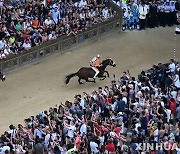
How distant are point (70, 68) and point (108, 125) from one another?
11114mm

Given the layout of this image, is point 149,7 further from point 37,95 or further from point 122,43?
point 37,95

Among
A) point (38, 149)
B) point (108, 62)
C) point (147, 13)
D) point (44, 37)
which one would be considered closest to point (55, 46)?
point (44, 37)

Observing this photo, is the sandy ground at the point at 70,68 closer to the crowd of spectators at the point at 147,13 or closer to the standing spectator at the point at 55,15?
the crowd of spectators at the point at 147,13

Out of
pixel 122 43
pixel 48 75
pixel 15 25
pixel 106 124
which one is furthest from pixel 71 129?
pixel 122 43

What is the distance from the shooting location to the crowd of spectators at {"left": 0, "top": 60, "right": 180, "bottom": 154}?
24453 mm

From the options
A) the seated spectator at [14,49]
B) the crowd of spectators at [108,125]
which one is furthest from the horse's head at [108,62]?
the seated spectator at [14,49]

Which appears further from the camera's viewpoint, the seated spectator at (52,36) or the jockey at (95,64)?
the seated spectator at (52,36)

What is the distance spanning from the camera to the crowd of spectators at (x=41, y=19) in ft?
119

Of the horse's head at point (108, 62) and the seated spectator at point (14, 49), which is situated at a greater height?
the seated spectator at point (14, 49)

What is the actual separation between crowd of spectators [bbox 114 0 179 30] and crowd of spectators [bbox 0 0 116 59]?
1040mm

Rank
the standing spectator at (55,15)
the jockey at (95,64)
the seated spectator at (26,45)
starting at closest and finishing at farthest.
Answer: the jockey at (95,64), the seated spectator at (26,45), the standing spectator at (55,15)

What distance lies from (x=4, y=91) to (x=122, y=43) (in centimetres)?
993

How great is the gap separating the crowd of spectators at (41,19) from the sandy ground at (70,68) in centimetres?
128

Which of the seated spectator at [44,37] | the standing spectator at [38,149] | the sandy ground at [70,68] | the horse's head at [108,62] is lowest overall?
the sandy ground at [70,68]
